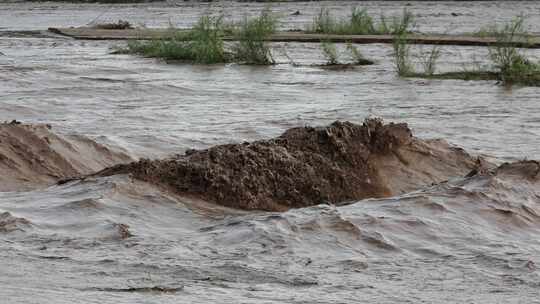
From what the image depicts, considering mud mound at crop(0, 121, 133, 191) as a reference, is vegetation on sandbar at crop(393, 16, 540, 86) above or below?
below

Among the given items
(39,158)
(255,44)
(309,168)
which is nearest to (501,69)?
(255,44)

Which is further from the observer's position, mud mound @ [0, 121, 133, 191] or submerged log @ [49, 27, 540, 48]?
submerged log @ [49, 27, 540, 48]

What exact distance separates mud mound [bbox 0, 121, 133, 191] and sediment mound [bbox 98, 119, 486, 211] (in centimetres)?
67

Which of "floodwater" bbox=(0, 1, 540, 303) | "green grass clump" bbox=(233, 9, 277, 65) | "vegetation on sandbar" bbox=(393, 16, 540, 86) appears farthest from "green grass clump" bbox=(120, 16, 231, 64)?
"floodwater" bbox=(0, 1, 540, 303)

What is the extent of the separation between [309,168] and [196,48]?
1348 cm

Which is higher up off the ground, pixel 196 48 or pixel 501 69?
pixel 501 69

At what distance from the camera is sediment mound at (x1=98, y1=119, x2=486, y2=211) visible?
714 cm

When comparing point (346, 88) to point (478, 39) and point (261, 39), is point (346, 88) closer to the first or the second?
point (261, 39)

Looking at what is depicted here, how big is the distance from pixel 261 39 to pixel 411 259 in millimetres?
14985

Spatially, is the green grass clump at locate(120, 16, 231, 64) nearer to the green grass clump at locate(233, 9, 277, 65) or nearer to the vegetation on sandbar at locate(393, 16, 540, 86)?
the green grass clump at locate(233, 9, 277, 65)

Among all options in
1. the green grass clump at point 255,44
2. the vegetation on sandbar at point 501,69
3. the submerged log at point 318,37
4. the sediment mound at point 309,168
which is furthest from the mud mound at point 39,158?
the submerged log at point 318,37

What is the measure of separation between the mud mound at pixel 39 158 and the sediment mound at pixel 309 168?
669 millimetres

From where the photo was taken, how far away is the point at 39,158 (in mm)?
7996

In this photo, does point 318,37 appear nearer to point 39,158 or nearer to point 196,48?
point 196,48
